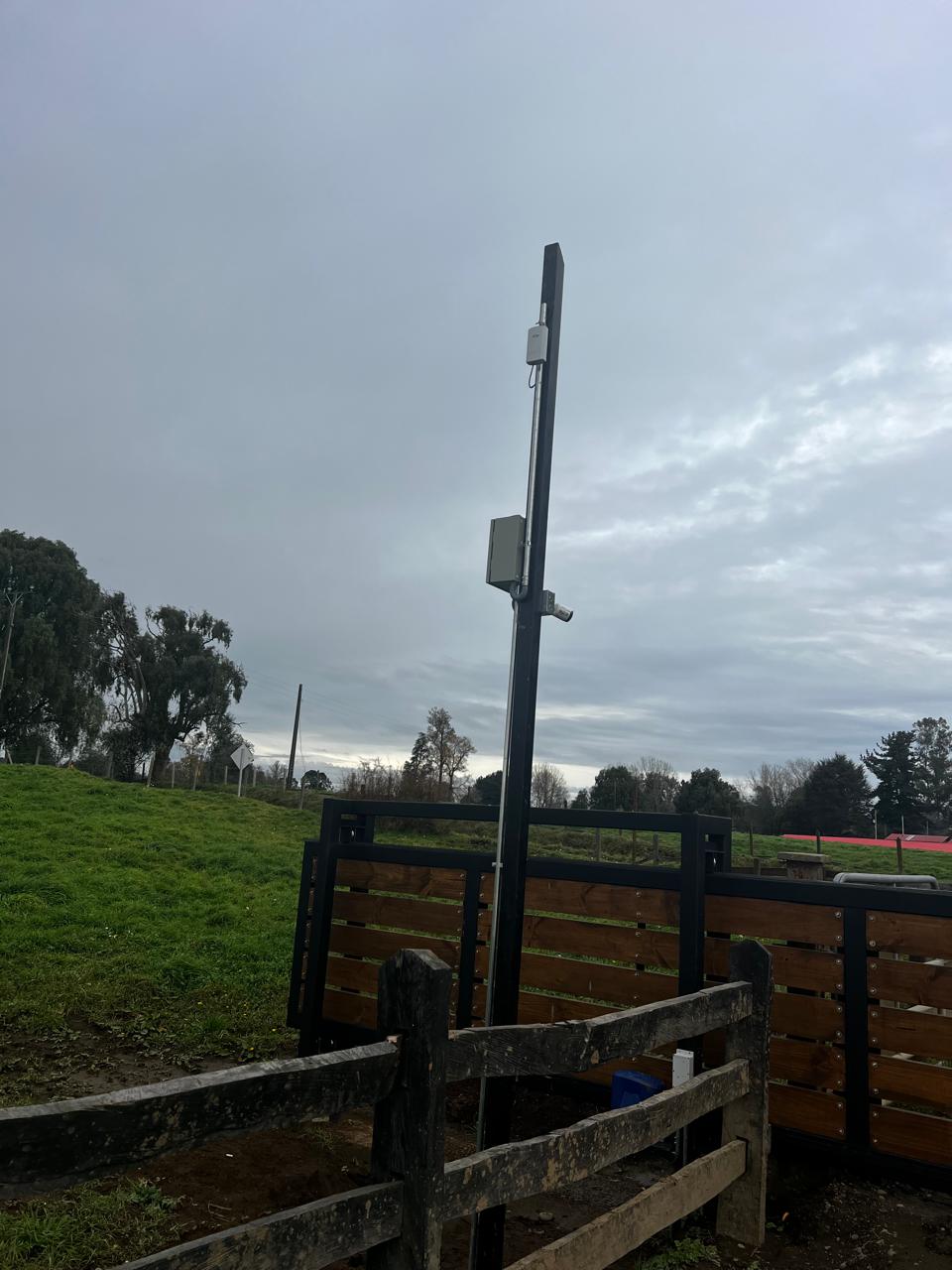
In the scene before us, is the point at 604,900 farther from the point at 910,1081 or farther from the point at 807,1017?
the point at 910,1081

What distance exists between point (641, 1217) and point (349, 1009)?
354 centimetres

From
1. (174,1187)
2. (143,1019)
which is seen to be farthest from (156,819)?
(174,1187)

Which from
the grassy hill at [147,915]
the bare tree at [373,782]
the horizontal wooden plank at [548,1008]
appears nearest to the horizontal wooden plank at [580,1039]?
the horizontal wooden plank at [548,1008]

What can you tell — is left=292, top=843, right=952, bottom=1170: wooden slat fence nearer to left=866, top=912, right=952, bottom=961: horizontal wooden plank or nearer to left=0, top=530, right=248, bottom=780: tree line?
left=866, top=912, right=952, bottom=961: horizontal wooden plank

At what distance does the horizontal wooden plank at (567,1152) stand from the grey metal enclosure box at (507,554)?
7.18 feet

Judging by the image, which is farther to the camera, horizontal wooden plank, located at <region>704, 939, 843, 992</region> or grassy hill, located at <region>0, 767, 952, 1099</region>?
grassy hill, located at <region>0, 767, 952, 1099</region>

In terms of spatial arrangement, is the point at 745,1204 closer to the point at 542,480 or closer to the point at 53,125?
the point at 542,480

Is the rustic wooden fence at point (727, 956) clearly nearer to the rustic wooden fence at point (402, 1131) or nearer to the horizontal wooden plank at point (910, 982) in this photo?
the horizontal wooden plank at point (910, 982)

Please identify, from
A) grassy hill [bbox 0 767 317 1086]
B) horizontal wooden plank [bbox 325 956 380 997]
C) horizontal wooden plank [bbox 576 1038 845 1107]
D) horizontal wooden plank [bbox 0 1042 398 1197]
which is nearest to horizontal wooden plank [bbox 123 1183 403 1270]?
horizontal wooden plank [bbox 0 1042 398 1197]

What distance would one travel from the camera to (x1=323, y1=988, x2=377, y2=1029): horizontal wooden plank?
6.00 meters

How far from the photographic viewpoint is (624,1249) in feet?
9.50

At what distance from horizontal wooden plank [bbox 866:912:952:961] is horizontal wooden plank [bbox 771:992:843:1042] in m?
0.41

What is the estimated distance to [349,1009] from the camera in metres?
6.13

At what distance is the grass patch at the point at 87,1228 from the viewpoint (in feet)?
11.2
